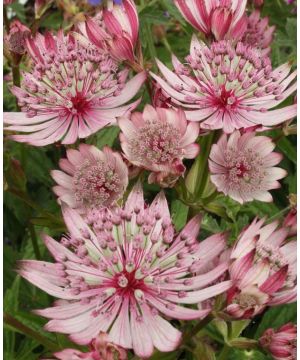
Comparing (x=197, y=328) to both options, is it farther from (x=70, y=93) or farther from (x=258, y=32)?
(x=258, y=32)

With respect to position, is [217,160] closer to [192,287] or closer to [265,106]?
[265,106]

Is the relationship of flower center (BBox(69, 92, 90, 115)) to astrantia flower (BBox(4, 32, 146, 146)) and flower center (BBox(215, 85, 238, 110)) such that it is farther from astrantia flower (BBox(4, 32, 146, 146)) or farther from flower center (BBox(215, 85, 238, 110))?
flower center (BBox(215, 85, 238, 110))

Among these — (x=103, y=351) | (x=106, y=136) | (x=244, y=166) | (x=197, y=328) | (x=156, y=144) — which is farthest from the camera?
(x=106, y=136)

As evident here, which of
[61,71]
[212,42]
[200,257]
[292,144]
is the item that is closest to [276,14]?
[292,144]

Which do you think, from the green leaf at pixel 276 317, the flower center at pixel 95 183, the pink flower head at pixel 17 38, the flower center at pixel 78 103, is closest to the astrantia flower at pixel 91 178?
the flower center at pixel 95 183

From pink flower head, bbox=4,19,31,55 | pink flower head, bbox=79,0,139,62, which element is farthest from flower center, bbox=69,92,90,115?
pink flower head, bbox=4,19,31,55

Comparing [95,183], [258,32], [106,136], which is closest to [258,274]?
[95,183]
